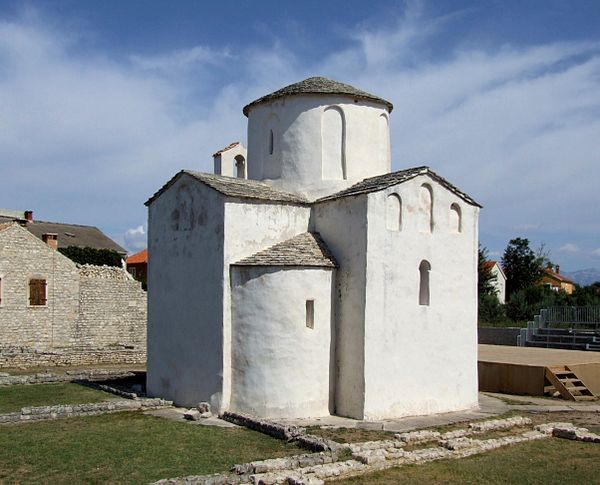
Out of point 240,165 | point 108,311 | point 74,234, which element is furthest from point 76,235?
point 240,165

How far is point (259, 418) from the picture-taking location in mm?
13398

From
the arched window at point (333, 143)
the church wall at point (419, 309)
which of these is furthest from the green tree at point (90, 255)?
the church wall at point (419, 309)

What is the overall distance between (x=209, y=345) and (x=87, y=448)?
154 inches

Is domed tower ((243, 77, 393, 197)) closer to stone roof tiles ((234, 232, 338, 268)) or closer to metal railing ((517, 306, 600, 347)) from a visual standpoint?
stone roof tiles ((234, 232, 338, 268))

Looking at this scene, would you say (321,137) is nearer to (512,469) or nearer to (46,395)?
(512,469)

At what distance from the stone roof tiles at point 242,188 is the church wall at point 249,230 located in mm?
161

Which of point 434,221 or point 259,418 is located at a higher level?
point 434,221

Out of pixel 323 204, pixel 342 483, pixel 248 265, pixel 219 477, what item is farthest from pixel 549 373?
pixel 219 477

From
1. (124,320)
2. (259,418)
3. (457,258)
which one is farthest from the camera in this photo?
(124,320)

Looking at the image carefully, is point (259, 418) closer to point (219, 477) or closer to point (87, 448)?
point (87, 448)

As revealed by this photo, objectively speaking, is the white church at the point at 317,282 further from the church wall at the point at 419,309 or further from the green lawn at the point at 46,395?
the green lawn at the point at 46,395

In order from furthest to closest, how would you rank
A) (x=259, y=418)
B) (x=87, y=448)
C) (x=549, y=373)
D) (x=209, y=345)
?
(x=549, y=373), (x=209, y=345), (x=259, y=418), (x=87, y=448)

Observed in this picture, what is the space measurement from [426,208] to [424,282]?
5.57 feet

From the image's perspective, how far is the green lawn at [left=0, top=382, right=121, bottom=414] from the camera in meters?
15.5
